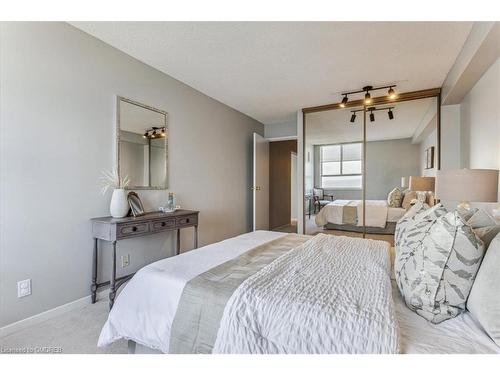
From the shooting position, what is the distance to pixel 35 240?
6.49 feet

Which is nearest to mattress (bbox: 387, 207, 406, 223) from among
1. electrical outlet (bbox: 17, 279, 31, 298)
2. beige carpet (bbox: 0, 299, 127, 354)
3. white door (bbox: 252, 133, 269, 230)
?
white door (bbox: 252, 133, 269, 230)

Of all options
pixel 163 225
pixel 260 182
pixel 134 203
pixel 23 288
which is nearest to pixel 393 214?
pixel 260 182

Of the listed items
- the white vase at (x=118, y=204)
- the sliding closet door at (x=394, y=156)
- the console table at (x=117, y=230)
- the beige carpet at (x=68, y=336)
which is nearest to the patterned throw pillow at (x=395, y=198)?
the sliding closet door at (x=394, y=156)

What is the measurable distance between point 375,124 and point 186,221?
3274 mm

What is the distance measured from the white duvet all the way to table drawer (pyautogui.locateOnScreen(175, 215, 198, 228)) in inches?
93.1

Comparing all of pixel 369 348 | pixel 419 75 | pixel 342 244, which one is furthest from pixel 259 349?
pixel 419 75

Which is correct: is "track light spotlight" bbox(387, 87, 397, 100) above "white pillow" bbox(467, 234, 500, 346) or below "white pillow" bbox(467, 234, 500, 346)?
above

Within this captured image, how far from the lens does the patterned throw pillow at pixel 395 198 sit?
385 centimetres

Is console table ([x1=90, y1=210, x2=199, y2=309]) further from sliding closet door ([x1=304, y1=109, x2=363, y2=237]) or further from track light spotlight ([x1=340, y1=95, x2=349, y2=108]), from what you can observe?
track light spotlight ([x1=340, y1=95, x2=349, y2=108])

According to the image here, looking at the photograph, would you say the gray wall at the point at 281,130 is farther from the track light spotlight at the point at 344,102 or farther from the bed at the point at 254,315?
the bed at the point at 254,315

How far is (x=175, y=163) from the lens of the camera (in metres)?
3.25

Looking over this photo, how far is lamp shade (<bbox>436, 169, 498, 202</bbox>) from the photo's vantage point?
6.07 feet

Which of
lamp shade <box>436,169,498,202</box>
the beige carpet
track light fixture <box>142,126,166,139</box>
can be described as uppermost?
track light fixture <box>142,126,166,139</box>

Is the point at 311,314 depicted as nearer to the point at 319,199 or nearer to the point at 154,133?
the point at 154,133
